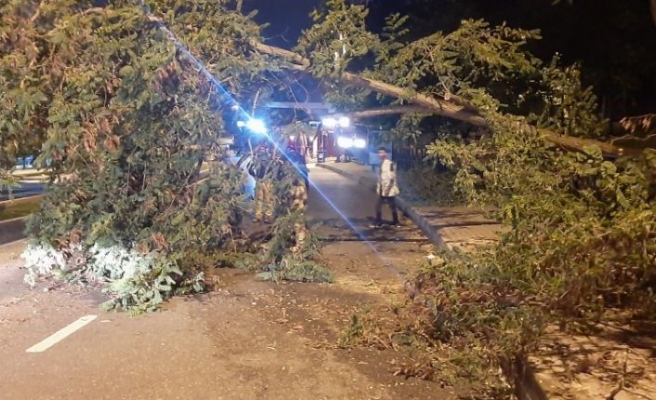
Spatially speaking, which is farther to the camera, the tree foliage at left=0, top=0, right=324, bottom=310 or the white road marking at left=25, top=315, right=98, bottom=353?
the tree foliage at left=0, top=0, right=324, bottom=310

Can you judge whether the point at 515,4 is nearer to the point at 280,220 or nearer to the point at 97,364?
the point at 280,220

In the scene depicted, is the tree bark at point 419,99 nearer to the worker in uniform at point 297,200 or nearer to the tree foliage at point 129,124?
the tree foliage at point 129,124

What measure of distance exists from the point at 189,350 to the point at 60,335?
1498 millimetres

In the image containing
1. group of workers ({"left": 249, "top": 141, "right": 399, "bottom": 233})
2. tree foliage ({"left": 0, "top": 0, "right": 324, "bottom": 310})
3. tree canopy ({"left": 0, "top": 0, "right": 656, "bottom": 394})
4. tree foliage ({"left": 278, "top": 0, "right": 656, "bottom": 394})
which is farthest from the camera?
group of workers ({"left": 249, "top": 141, "right": 399, "bottom": 233})

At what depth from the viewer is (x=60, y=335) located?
6.83m

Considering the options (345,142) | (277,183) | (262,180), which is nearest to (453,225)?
(277,183)

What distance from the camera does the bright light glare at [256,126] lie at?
942 cm

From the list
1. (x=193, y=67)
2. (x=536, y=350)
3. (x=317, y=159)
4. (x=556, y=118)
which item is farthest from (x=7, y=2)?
(x=317, y=159)

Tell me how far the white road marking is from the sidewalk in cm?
504

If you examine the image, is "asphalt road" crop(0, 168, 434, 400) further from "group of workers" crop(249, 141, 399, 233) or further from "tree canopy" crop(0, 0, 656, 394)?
"group of workers" crop(249, 141, 399, 233)

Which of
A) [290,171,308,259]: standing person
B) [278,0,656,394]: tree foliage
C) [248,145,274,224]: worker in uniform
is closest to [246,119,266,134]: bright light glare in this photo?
[248,145,274,224]: worker in uniform

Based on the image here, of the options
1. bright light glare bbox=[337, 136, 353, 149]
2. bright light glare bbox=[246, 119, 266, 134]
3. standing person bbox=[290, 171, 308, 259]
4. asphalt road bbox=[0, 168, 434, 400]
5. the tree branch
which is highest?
the tree branch

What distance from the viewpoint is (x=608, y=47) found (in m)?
13.3

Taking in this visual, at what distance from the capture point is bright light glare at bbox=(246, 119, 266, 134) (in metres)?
9.42
